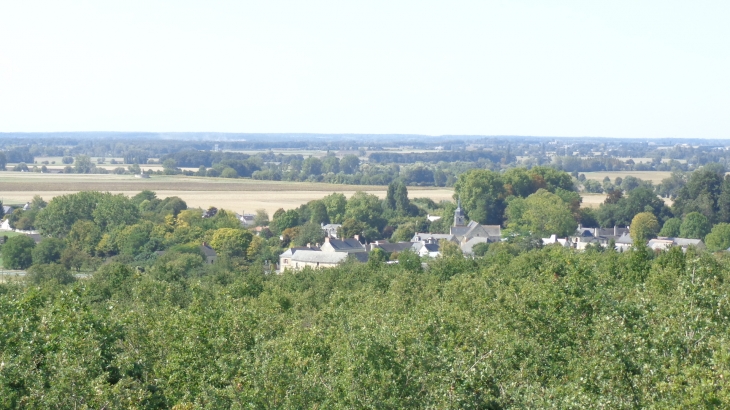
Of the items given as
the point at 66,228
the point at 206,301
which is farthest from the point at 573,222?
the point at 206,301

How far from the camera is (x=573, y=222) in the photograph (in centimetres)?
10638

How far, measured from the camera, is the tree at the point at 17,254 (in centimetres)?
8556

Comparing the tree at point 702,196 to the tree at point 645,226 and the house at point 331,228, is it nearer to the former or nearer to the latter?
the tree at point 645,226

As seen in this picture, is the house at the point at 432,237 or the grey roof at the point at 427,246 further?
the house at the point at 432,237

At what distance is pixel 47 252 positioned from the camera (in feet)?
284

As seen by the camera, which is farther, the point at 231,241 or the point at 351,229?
the point at 351,229

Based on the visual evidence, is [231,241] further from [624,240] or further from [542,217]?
[624,240]

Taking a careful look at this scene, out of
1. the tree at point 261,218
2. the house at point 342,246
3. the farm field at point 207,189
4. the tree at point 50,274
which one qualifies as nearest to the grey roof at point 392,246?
the house at point 342,246

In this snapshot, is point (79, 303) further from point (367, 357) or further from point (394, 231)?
point (394, 231)

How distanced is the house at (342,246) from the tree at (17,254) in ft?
82.3

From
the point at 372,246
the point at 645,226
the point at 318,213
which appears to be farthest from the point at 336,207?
the point at 645,226

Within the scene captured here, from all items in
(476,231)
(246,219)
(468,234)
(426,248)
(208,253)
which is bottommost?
(246,219)

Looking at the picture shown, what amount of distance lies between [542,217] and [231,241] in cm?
3342

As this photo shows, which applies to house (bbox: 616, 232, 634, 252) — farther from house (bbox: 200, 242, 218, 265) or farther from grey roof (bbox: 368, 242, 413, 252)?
house (bbox: 200, 242, 218, 265)
